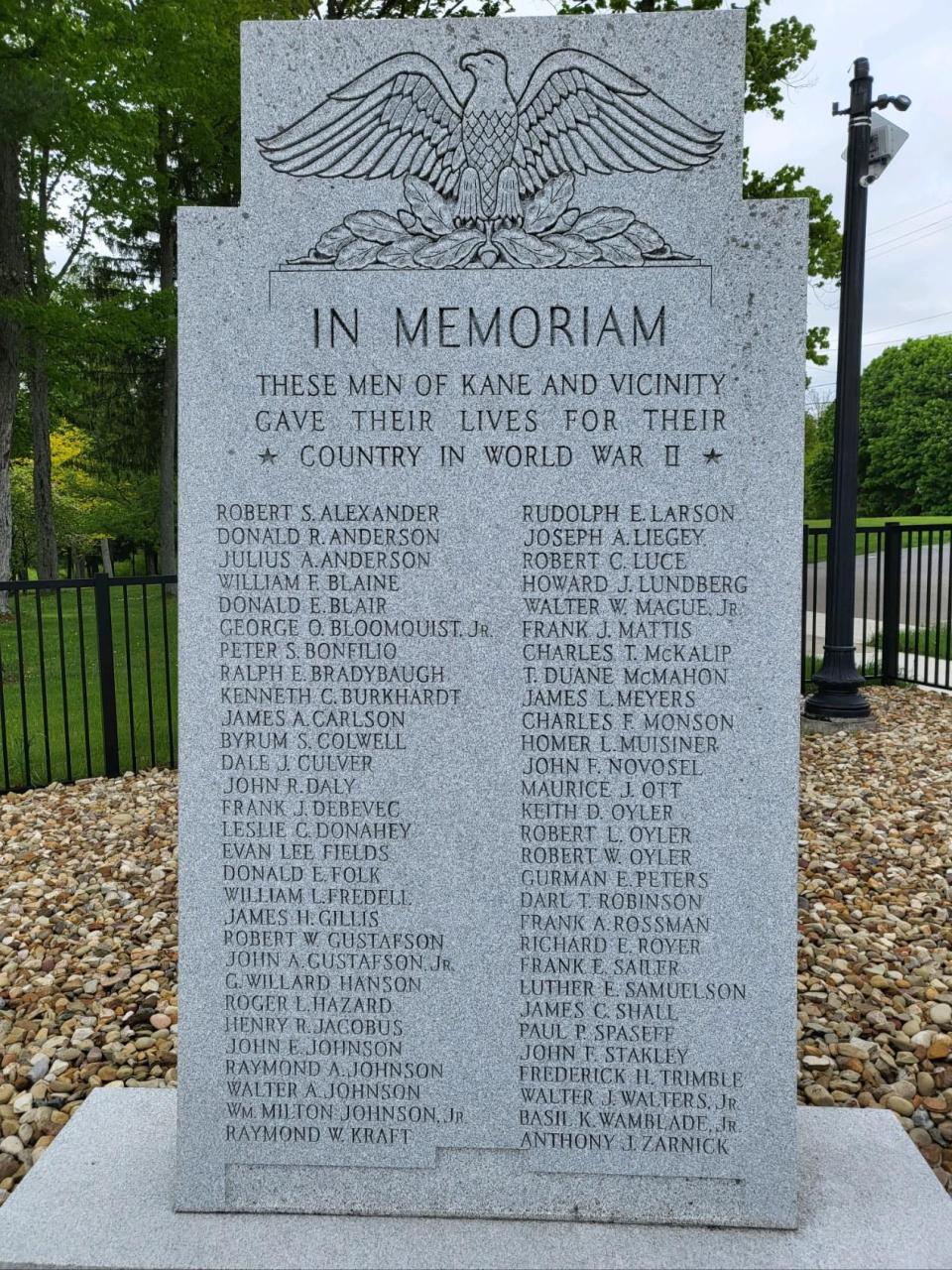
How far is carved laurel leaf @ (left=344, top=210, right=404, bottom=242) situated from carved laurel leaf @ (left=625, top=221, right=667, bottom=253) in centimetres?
63

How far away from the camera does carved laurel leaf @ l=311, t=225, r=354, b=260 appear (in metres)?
2.64

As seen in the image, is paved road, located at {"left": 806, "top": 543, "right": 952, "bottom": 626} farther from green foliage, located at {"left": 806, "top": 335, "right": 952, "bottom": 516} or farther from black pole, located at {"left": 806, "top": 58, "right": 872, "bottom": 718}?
green foliage, located at {"left": 806, "top": 335, "right": 952, "bottom": 516}

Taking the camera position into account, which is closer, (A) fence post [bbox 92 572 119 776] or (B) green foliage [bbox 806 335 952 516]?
(A) fence post [bbox 92 572 119 776]

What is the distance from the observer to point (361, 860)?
109 inches

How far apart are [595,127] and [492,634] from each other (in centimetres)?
138

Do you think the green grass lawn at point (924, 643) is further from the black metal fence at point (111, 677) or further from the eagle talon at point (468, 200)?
the eagle talon at point (468, 200)

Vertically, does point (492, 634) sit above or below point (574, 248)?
below

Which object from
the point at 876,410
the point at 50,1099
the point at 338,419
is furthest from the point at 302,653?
the point at 876,410

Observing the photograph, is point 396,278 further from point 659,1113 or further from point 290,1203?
point 290,1203

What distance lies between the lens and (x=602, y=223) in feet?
8.56

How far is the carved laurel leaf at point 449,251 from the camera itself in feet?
8.66

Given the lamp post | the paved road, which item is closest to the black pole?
the lamp post

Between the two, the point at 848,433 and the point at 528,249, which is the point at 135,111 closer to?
the point at 848,433

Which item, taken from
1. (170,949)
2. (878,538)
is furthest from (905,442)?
(170,949)
